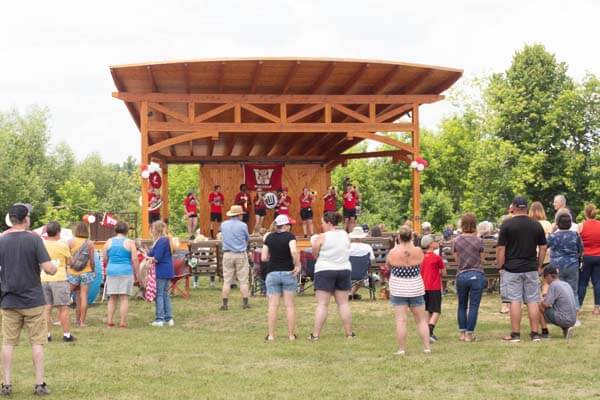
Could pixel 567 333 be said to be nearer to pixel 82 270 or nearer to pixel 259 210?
pixel 82 270

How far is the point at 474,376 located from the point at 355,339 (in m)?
2.42

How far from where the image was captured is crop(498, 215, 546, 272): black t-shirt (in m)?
9.07

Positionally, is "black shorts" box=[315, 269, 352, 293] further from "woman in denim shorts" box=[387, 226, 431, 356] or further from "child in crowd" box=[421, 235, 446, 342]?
"woman in denim shorts" box=[387, 226, 431, 356]

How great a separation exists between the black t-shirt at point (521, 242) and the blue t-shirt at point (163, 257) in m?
4.18

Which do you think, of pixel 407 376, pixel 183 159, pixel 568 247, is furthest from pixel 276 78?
pixel 407 376

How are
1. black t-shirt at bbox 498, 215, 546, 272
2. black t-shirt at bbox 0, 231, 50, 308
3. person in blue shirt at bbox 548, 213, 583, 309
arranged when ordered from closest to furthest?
black t-shirt at bbox 0, 231, 50, 308 → black t-shirt at bbox 498, 215, 546, 272 → person in blue shirt at bbox 548, 213, 583, 309

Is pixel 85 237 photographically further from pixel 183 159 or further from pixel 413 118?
pixel 183 159

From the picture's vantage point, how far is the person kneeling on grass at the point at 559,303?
30.6 feet

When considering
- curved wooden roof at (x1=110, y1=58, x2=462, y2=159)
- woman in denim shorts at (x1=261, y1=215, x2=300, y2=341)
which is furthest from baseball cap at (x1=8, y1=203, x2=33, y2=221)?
curved wooden roof at (x1=110, y1=58, x2=462, y2=159)

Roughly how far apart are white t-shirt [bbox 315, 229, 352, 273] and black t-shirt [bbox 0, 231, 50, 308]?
336cm

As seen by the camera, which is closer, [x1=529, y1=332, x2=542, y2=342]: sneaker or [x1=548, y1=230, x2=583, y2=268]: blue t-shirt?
[x1=529, y1=332, x2=542, y2=342]: sneaker

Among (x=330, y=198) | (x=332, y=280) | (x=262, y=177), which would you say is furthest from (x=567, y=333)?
(x=262, y=177)

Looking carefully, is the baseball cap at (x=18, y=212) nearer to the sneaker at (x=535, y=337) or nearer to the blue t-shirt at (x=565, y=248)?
the sneaker at (x=535, y=337)

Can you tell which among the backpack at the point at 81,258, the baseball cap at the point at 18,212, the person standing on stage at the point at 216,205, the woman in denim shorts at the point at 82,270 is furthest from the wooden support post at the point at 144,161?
the baseball cap at the point at 18,212
